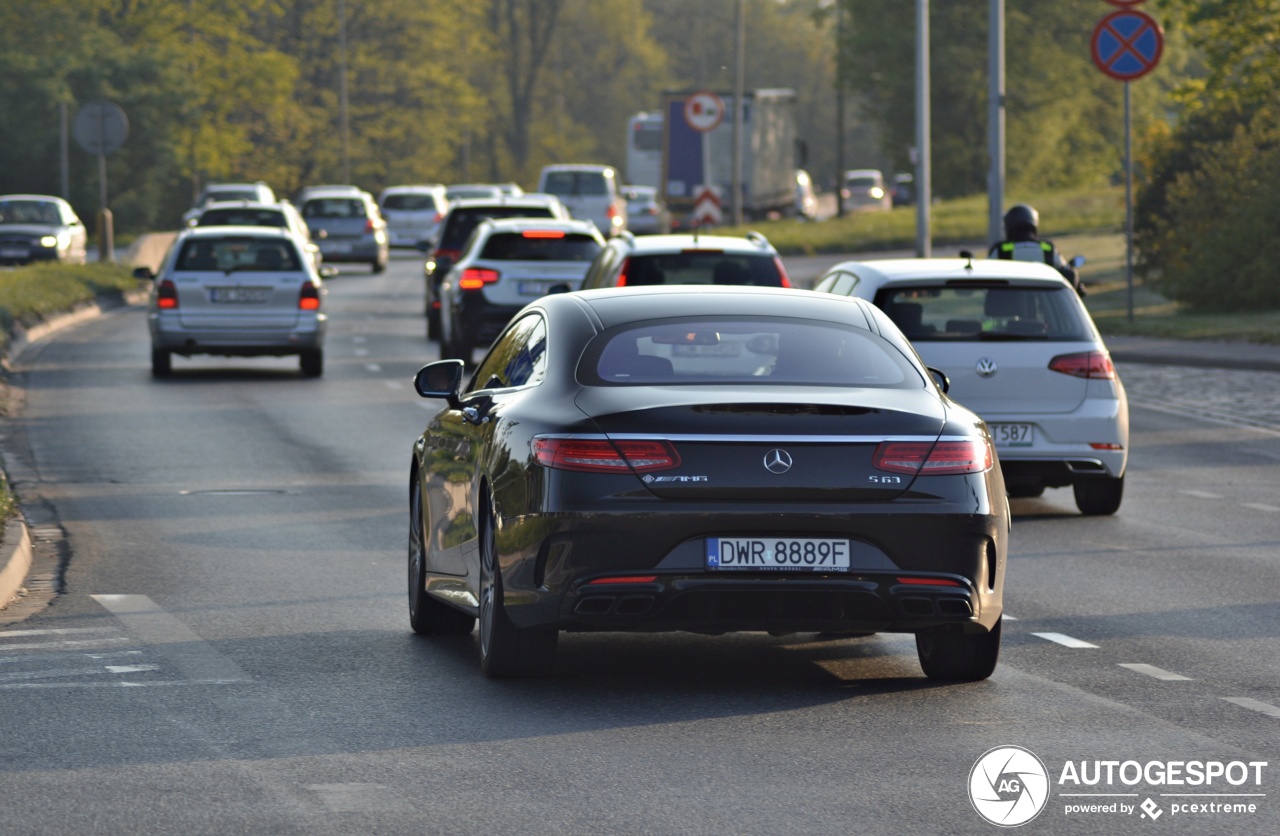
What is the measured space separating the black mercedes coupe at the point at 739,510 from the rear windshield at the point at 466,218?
23375 mm

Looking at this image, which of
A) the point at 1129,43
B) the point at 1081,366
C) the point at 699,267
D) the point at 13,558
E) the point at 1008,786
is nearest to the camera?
the point at 1008,786

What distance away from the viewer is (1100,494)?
1463 centimetres

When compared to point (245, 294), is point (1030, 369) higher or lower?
higher

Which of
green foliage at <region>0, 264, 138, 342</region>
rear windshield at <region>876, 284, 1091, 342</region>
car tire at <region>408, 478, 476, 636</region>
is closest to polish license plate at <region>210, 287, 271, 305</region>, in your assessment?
green foliage at <region>0, 264, 138, 342</region>

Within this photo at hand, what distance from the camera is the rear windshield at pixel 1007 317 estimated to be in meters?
14.6

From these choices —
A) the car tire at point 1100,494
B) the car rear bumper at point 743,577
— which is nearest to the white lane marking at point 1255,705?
the car rear bumper at point 743,577

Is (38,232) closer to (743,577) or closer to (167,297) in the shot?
(167,297)

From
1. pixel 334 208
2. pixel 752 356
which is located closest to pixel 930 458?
pixel 752 356

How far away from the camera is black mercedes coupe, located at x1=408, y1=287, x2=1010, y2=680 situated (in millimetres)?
8164

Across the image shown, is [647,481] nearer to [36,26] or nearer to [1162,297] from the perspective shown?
[1162,297]

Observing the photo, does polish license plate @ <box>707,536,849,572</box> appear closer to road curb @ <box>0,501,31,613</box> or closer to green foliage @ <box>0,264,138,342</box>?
road curb @ <box>0,501,31,613</box>

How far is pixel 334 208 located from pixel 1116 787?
1812 inches

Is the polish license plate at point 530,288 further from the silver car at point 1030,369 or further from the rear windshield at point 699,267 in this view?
the silver car at point 1030,369

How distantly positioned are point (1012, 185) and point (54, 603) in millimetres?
71437
